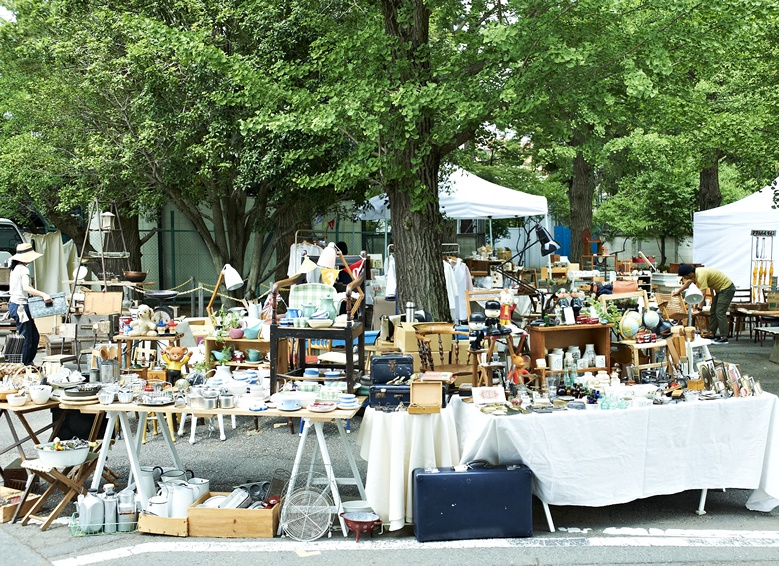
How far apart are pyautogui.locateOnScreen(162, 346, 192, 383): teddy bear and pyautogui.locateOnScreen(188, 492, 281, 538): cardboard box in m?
2.74

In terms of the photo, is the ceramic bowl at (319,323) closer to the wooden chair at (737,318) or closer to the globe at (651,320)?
the globe at (651,320)

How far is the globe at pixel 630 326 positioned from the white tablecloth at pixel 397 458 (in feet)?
9.16

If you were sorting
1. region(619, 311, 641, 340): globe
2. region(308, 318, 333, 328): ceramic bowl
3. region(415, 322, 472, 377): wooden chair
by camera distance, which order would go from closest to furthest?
1. region(308, 318, 333, 328): ceramic bowl
2. region(415, 322, 472, 377): wooden chair
3. region(619, 311, 641, 340): globe

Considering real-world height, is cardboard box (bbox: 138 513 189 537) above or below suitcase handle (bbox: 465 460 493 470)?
below

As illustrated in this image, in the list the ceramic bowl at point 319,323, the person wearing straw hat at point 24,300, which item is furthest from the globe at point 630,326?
the person wearing straw hat at point 24,300

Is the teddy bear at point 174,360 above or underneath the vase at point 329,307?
underneath

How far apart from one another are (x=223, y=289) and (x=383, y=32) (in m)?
8.36

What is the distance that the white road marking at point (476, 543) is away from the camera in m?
4.87

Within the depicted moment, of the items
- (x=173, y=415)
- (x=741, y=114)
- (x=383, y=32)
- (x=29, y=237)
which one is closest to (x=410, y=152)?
(x=383, y=32)

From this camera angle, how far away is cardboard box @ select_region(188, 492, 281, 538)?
511cm

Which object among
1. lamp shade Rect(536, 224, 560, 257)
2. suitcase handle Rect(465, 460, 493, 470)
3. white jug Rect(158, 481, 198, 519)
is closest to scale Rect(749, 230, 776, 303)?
lamp shade Rect(536, 224, 560, 257)

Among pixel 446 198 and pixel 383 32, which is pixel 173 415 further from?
pixel 446 198

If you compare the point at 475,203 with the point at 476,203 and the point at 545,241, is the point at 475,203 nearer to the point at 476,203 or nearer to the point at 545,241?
the point at 476,203

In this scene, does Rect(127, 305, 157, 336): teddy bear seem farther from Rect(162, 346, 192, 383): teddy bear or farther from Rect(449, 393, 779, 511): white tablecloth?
Rect(449, 393, 779, 511): white tablecloth
